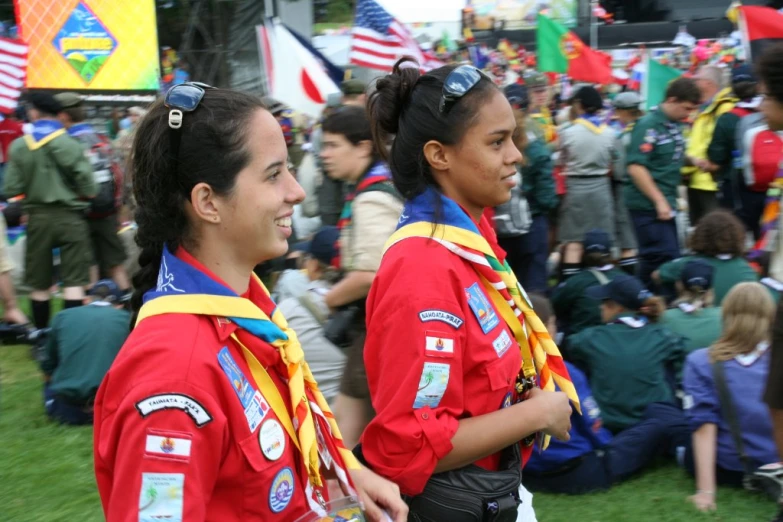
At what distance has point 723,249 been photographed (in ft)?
19.3

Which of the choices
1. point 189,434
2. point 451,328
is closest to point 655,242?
point 451,328

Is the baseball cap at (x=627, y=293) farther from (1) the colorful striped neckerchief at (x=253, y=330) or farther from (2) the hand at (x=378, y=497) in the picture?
(1) the colorful striped neckerchief at (x=253, y=330)

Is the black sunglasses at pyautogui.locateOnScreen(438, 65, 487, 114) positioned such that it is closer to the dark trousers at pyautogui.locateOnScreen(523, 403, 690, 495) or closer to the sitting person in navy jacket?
the sitting person in navy jacket

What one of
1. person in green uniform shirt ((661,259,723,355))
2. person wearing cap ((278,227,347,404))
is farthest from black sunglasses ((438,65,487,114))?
person in green uniform shirt ((661,259,723,355))

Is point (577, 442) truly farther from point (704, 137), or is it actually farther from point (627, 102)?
point (627, 102)

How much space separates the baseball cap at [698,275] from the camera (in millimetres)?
5695

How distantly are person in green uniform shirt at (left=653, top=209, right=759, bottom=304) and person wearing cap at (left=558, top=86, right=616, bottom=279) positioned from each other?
209 cm

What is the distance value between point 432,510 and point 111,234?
6.67 m

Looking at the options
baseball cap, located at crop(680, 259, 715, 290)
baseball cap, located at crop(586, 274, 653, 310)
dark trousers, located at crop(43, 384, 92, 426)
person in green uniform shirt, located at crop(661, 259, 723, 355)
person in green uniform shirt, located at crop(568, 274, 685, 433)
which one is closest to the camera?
person in green uniform shirt, located at crop(568, 274, 685, 433)

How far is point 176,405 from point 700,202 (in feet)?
23.4

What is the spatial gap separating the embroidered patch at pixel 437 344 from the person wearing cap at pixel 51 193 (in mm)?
5932

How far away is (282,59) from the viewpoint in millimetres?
9516

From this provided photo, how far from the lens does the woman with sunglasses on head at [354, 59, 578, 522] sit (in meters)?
2.10

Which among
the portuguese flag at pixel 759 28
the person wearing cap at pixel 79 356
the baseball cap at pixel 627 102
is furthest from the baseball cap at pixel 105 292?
the baseball cap at pixel 627 102
